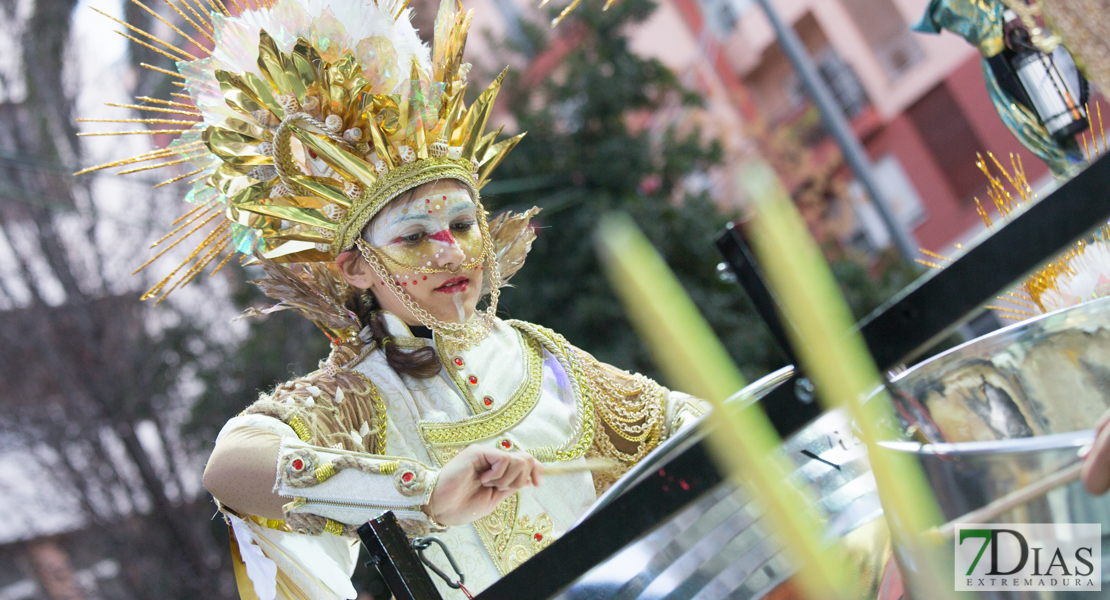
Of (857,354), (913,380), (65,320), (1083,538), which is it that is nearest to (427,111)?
(913,380)

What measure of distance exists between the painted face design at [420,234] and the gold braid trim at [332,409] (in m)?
0.24

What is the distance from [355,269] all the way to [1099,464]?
58.0 inches

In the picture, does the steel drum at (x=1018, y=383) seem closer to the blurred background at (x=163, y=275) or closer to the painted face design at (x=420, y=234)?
the painted face design at (x=420, y=234)

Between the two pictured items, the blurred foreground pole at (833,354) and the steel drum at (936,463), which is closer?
the blurred foreground pole at (833,354)

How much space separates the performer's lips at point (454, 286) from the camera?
1859 millimetres

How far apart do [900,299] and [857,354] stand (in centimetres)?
6

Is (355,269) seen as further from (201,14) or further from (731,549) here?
(731,549)

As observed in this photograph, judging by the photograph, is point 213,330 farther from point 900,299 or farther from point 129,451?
point 900,299

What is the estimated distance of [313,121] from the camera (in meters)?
1.79

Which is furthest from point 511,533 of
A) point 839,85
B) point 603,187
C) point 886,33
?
point 839,85

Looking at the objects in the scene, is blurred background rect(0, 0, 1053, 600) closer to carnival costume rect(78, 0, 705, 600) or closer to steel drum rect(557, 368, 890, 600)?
carnival costume rect(78, 0, 705, 600)

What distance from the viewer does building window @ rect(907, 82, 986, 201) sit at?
1228 cm

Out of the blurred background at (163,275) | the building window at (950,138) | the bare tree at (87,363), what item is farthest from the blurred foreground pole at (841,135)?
the building window at (950,138)

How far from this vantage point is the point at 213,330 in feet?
24.0
